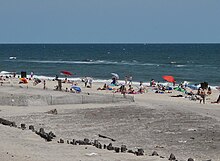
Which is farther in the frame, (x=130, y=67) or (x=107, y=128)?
(x=130, y=67)

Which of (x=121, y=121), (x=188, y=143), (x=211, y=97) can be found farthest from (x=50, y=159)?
(x=211, y=97)

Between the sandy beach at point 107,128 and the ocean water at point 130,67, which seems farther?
the ocean water at point 130,67

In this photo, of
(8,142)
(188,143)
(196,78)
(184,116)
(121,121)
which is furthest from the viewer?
(196,78)

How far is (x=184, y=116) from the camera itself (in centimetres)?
2738

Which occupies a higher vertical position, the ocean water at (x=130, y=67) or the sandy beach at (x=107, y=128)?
the ocean water at (x=130, y=67)

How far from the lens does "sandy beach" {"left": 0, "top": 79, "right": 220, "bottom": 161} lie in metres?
16.5

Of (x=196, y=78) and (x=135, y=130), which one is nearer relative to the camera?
(x=135, y=130)

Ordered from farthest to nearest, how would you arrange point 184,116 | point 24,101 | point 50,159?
point 24,101 → point 184,116 → point 50,159

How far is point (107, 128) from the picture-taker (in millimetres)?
23484

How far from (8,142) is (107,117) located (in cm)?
938

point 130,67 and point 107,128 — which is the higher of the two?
point 130,67

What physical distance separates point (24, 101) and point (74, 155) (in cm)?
1482

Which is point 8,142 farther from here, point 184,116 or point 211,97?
point 211,97

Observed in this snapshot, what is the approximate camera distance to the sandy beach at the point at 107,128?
16.5 meters
